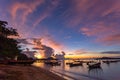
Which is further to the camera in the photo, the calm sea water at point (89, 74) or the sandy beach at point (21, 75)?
the calm sea water at point (89, 74)

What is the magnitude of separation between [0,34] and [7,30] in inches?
286

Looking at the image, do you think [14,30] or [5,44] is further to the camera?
[14,30]

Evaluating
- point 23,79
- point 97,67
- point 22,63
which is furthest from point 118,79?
point 97,67

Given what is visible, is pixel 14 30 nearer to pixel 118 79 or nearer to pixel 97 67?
pixel 118 79

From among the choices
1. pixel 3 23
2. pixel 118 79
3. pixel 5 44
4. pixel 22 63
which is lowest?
pixel 118 79

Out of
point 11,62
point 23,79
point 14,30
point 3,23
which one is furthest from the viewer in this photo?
point 11,62

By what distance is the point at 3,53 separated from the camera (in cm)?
4841

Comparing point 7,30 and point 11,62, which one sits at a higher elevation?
point 7,30

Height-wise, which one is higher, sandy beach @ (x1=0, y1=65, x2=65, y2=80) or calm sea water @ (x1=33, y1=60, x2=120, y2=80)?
sandy beach @ (x1=0, y1=65, x2=65, y2=80)

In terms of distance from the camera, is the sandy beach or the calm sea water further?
the calm sea water

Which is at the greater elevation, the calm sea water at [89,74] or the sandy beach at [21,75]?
the sandy beach at [21,75]

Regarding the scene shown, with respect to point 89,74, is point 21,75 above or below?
above

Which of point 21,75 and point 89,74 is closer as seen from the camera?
point 21,75

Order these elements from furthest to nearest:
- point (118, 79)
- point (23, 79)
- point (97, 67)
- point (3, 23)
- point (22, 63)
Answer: point (97, 67)
point (22, 63)
point (3, 23)
point (118, 79)
point (23, 79)
